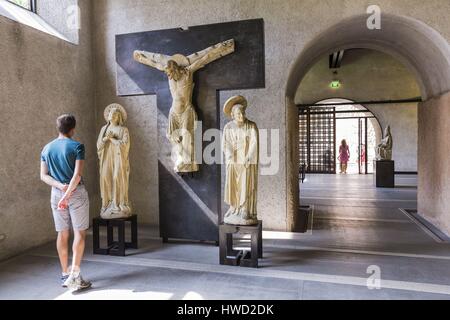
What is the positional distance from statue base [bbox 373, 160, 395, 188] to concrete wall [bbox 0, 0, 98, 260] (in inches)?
348

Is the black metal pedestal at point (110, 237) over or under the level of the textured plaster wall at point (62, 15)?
under

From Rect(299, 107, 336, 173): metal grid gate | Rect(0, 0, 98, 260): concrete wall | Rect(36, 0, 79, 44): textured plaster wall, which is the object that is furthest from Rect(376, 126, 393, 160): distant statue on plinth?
Rect(36, 0, 79, 44): textured plaster wall

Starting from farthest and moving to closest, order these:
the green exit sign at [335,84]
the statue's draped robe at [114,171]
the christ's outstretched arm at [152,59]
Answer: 1. the green exit sign at [335,84]
2. the christ's outstretched arm at [152,59]
3. the statue's draped robe at [114,171]

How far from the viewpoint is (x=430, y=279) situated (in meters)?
3.52

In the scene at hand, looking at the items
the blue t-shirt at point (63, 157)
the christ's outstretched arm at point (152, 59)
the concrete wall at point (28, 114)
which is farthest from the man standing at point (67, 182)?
the christ's outstretched arm at point (152, 59)

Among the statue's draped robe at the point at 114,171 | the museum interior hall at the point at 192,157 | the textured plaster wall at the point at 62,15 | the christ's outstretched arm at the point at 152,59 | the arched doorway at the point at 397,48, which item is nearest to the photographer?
the museum interior hall at the point at 192,157

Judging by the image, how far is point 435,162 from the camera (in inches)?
225

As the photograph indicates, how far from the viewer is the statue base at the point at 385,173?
10281 mm

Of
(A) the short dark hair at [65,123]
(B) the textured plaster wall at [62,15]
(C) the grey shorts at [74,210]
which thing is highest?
(B) the textured plaster wall at [62,15]

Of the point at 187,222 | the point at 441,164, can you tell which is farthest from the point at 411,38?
the point at 187,222

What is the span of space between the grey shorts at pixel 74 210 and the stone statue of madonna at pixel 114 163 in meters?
1.08

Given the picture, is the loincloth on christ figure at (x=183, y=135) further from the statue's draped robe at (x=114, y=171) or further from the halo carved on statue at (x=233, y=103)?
the halo carved on statue at (x=233, y=103)

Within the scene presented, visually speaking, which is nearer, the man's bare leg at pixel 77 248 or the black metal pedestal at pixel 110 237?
the man's bare leg at pixel 77 248

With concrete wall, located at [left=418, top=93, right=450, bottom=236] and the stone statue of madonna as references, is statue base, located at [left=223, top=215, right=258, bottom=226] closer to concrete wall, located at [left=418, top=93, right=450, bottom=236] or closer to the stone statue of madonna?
the stone statue of madonna
